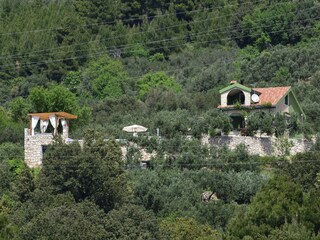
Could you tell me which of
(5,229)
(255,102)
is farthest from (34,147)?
(5,229)

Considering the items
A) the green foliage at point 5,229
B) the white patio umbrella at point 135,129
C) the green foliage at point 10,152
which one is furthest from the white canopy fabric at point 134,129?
the green foliage at point 5,229

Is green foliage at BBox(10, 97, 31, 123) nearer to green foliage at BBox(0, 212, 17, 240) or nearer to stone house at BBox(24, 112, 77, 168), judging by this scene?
stone house at BBox(24, 112, 77, 168)

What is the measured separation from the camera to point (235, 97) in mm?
53219

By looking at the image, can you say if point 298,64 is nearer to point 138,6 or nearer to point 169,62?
point 169,62

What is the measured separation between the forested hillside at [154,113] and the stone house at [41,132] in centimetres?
66

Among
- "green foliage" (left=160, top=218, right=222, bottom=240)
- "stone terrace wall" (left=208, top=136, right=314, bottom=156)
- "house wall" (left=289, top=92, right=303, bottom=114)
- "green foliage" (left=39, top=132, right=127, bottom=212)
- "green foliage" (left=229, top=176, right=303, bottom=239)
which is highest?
"house wall" (left=289, top=92, right=303, bottom=114)

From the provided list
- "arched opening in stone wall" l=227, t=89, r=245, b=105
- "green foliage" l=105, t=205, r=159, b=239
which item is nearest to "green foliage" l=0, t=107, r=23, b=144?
"arched opening in stone wall" l=227, t=89, r=245, b=105

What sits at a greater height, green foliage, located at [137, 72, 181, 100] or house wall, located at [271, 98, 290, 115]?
green foliage, located at [137, 72, 181, 100]

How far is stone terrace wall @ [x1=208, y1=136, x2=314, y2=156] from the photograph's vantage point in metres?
49.4

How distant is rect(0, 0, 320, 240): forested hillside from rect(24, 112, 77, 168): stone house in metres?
0.66

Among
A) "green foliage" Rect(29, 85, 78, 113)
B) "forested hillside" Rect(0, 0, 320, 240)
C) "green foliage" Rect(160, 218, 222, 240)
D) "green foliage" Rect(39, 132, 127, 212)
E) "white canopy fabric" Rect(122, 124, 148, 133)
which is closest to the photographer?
"forested hillside" Rect(0, 0, 320, 240)

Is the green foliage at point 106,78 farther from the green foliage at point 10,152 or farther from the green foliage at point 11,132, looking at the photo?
the green foliage at point 10,152

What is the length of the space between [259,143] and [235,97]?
3876 millimetres

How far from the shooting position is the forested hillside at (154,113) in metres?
39.9
